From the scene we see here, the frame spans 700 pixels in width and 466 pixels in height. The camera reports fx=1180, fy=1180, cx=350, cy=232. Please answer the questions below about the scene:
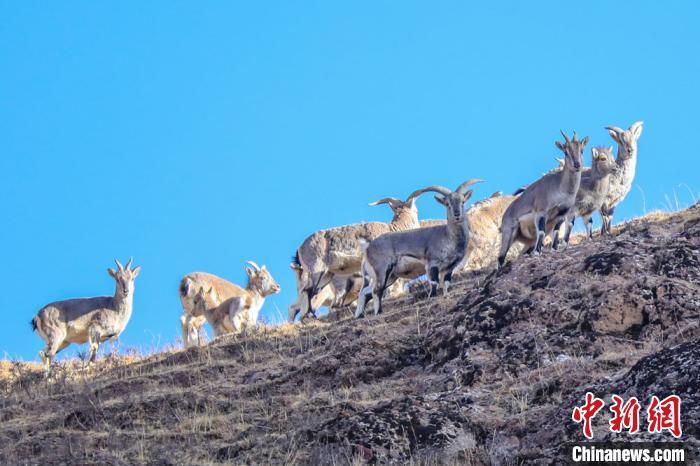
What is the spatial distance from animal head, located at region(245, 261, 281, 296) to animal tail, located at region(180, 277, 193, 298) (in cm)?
291

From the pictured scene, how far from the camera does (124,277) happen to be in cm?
2673

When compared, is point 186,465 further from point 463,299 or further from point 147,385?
point 463,299

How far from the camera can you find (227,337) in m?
20.3

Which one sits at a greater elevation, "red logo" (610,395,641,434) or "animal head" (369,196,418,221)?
"animal head" (369,196,418,221)

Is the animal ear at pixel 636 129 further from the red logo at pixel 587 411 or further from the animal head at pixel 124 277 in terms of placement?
the red logo at pixel 587 411

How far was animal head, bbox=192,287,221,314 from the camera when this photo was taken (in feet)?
87.8

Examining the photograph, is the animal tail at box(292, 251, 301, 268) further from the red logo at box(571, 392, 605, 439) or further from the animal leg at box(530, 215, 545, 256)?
the red logo at box(571, 392, 605, 439)

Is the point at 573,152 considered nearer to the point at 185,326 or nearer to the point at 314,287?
the point at 314,287

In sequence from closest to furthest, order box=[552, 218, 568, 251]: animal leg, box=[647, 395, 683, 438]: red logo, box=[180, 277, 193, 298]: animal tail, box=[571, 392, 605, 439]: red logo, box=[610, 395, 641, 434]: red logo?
box=[647, 395, 683, 438]: red logo → box=[610, 395, 641, 434]: red logo → box=[571, 392, 605, 439]: red logo → box=[552, 218, 568, 251]: animal leg → box=[180, 277, 193, 298]: animal tail

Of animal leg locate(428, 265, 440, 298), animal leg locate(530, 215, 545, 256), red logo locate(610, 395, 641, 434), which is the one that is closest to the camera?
red logo locate(610, 395, 641, 434)

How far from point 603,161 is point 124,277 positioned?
1127 cm

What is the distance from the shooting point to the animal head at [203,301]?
26.8m

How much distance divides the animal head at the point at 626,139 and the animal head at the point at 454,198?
3.34 meters

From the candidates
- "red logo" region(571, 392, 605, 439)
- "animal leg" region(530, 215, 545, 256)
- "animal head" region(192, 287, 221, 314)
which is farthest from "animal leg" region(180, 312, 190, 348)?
"red logo" region(571, 392, 605, 439)
